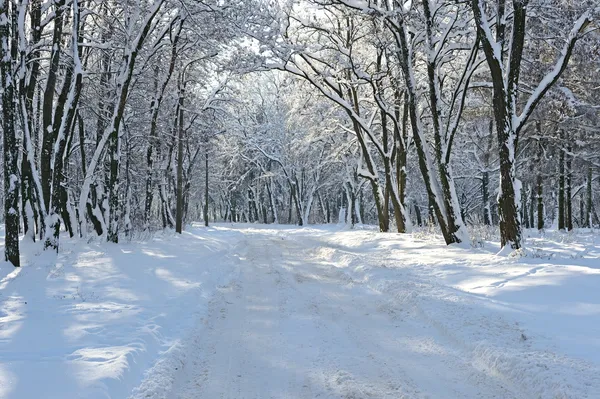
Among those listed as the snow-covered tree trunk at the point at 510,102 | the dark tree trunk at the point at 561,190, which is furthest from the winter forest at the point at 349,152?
the dark tree trunk at the point at 561,190

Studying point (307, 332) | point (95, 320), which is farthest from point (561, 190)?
point (95, 320)

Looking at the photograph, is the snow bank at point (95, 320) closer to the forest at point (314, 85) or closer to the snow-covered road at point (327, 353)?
the snow-covered road at point (327, 353)

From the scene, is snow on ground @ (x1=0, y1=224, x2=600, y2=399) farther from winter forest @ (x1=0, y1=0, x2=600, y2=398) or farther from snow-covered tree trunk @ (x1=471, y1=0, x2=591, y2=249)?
snow-covered tree trunk @ (x1=471, y1=0, x2=591, y2=249)

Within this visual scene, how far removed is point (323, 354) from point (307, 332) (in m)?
0.91

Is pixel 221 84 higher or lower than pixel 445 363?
higher

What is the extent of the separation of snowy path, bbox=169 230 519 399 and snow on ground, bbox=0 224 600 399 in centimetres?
2

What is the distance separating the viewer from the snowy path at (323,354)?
13.9ft

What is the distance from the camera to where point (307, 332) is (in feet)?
19.8

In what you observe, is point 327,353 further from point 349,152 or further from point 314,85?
point 349,152

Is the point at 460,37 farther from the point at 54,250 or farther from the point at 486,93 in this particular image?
the point at 54,250

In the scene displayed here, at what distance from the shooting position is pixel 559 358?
456 centimetres

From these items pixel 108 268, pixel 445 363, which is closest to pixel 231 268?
pixel 108 268

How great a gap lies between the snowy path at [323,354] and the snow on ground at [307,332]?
24 millimetres

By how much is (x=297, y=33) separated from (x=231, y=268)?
12.9m
